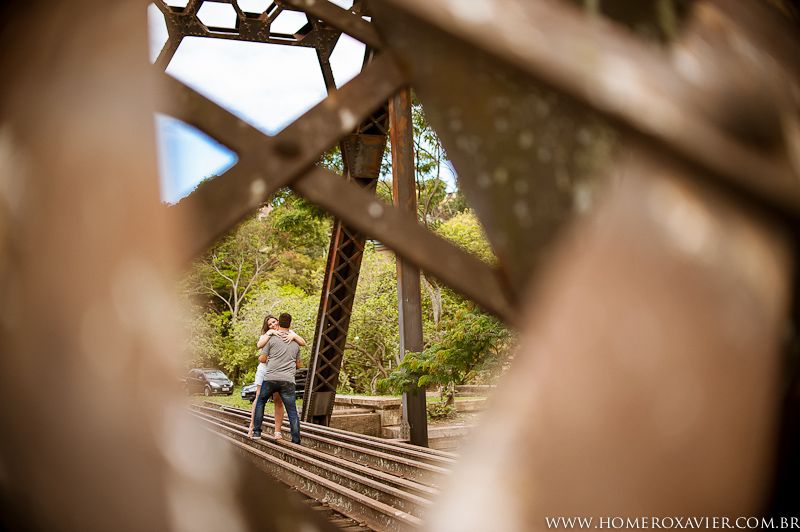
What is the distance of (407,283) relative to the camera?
862 cm

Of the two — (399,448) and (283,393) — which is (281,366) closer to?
(283,393)

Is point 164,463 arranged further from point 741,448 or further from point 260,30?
point 260,30

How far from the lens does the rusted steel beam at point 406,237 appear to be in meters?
1.23

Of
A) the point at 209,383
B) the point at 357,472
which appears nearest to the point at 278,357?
the point at 357,472

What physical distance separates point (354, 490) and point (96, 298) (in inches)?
208

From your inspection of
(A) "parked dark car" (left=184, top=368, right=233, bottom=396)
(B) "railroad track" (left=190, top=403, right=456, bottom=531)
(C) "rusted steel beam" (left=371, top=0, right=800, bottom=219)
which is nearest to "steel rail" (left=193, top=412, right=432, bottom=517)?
(B) "railroad track" (left=190, top=403, right=456, bottom=531)

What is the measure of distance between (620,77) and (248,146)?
60 centimetres

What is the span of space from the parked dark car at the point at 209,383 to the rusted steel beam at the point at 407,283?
23094mm

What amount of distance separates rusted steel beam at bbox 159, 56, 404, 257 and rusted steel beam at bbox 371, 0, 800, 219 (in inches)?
12.8

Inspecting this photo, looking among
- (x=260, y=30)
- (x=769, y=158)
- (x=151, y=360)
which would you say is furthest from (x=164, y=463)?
(x=260, y=30)

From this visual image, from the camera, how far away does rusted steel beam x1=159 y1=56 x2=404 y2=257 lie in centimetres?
108

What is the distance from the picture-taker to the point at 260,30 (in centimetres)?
1052

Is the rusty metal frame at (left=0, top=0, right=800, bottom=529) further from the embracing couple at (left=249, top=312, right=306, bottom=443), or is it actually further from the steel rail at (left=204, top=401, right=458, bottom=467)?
the embracing couple at (left=249, top=312, right=306, bottom=443)

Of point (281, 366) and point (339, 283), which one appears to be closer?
point (281, 366)
